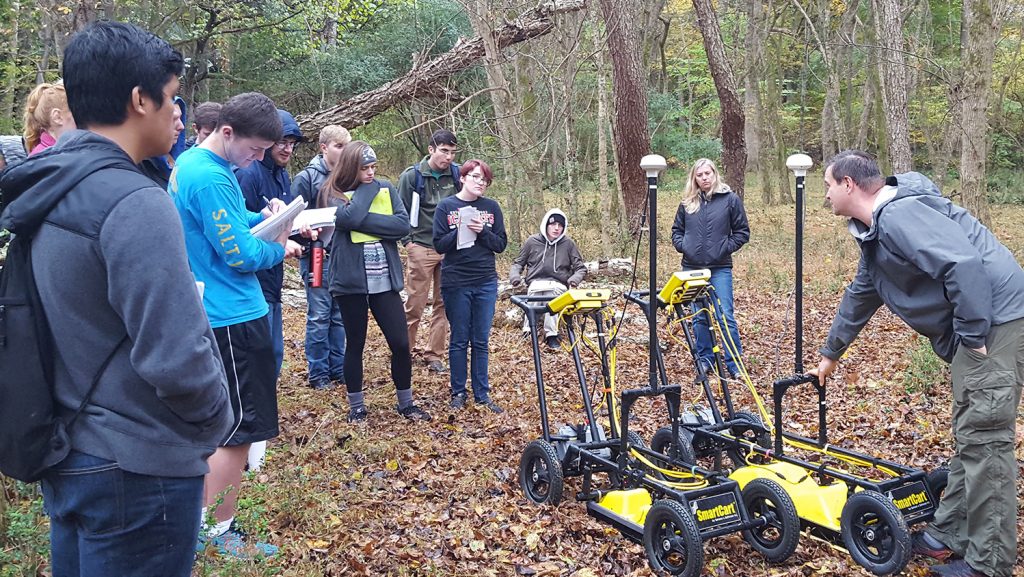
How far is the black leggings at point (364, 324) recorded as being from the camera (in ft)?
19.9

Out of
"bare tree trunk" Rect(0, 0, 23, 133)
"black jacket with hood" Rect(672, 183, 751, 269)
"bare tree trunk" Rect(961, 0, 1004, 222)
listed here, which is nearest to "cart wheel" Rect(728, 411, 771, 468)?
"black jacket with hood" Rect(672, 183, 751, 269)

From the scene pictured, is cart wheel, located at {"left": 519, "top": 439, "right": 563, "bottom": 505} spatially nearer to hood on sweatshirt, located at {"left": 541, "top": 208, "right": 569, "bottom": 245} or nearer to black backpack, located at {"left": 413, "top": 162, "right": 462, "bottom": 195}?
black backpack, located at {"left": 413, "top": 162, "right": 462, "bottom": 195}

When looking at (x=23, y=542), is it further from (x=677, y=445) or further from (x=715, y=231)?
(x=715, y=231)

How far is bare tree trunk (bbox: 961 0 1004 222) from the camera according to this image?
38.7 ft

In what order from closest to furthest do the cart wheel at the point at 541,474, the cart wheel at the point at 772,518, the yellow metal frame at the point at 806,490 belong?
the cart wheel at the point at 772,518
the yellow metal frame at the point at 806,490
the cart wheel at the point at 541,474

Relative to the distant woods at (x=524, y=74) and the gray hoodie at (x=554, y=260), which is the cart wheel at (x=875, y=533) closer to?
Answer: the gray hoodie at (x=554, y=260)

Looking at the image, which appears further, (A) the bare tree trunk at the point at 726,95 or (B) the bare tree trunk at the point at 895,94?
(A) the bare tree trunk at the point at 726,95

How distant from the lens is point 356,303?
604cm

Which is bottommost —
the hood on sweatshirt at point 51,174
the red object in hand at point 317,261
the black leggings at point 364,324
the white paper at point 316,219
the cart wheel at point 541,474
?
the cart wheel at point 541,474

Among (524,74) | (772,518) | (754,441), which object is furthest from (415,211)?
(524,74)

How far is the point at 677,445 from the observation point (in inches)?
192

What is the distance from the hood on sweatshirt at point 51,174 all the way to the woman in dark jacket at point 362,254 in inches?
150

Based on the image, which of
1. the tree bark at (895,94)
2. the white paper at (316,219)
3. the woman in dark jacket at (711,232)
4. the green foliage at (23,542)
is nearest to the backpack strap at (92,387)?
the green foliage at (23,542)

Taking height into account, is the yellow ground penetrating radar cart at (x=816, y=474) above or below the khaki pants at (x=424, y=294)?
below
